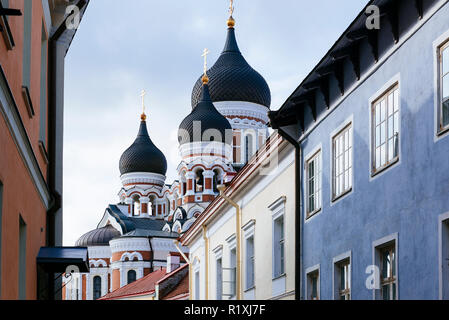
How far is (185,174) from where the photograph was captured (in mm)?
65000

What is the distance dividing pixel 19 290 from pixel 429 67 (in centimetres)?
525

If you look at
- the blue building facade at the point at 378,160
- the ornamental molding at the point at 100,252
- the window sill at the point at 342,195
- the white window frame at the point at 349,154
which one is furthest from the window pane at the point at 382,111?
the ornamental molding at the point at 100,252

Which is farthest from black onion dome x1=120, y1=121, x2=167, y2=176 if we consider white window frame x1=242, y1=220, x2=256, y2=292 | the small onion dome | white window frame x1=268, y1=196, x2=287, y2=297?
white window frame x1=268, y1=196, x2=287, y2=297

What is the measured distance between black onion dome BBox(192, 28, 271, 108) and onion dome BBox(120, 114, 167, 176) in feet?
33.8

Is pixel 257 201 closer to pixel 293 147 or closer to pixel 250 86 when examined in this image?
pixel 293 147

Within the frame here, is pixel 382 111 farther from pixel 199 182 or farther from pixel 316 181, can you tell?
pixel 199 182

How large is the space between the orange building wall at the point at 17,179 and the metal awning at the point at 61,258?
0.12 meters

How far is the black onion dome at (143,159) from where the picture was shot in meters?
75.0

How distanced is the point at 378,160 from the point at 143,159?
62789 mm

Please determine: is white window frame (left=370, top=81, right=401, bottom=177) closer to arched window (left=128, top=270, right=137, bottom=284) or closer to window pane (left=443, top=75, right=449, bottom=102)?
window pane (left=443, top=75, right=449, bottom=102)

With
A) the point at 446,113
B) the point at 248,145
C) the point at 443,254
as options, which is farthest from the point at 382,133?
the point at 248,145

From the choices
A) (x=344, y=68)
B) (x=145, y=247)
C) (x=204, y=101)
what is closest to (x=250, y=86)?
(x=204, y=101)

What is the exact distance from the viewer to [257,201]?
804 inches

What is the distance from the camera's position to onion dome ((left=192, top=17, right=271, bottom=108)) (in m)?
64.1
